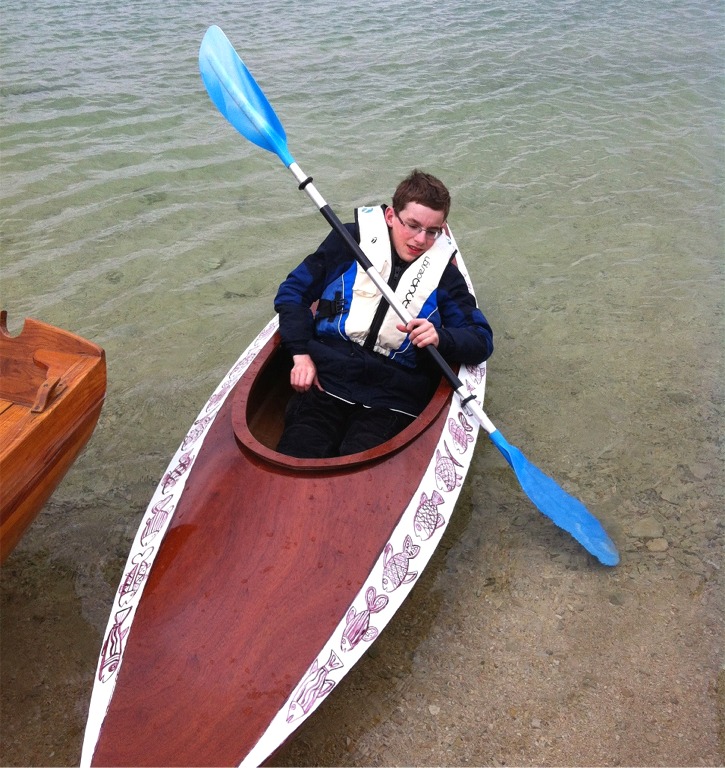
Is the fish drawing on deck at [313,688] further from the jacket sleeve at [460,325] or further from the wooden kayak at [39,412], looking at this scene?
the jacket sleeve at [460,325]

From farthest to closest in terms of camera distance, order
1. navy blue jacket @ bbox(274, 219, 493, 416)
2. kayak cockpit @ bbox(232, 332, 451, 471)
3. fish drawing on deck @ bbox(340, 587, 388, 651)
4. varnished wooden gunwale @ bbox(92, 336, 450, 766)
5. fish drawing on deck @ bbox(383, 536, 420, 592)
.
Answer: navy blue jacket @ bbox(274, 219, 493, 416) < kayak cockpit @ bbox(232, 332, 451, 471) < fish drawing on deck @ bbox(383, 536, 420, 592) < fish drawing on deck @ bbox(340, 587, 388, 651) < varnished wooden gunwale @ bbox(92, 336, 450, 766)

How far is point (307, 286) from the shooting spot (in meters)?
3.08

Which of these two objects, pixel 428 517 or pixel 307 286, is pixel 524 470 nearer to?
pixel 428 517

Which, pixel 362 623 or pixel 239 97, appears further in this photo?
pixel 239 97

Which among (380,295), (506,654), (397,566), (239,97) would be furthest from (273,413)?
(239,97)

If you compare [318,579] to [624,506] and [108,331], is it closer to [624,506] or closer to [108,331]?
[624,506]

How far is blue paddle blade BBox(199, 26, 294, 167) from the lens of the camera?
3465 mm

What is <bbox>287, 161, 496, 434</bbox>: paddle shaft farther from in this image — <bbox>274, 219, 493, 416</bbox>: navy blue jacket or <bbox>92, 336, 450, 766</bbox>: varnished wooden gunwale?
<bbox>92, 336, 450, 766</bbox>: varnished wooden gunwale

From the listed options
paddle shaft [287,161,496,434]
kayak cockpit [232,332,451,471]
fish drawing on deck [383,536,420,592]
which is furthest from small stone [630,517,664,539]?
fish drawing on deck [383,536,420,592]

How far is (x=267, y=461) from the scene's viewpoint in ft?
7.82

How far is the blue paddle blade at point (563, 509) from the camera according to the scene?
288cm

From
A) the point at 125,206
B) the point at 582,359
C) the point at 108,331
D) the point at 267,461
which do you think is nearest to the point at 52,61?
the point at 125,206

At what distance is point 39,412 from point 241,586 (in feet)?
2.69

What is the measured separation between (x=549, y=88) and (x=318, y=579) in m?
7.21
